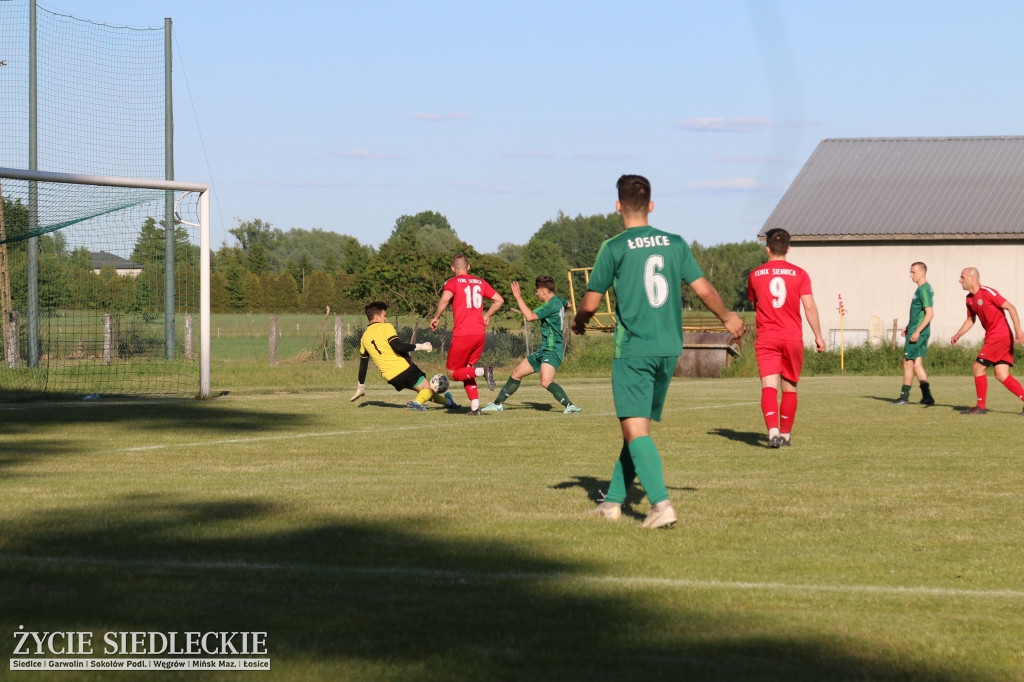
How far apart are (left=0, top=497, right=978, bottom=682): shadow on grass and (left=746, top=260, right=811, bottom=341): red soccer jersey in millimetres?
6500

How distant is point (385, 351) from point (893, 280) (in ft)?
89.7

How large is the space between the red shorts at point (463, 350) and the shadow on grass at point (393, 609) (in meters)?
8.58

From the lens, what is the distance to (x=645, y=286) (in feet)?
21.2

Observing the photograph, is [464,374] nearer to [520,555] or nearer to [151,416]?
[151,416]

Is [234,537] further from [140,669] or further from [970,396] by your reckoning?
[970,396]

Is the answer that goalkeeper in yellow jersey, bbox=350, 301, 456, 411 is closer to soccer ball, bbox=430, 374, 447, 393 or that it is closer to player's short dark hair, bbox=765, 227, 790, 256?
soccer ball, bbox=430, 374, 447, 393

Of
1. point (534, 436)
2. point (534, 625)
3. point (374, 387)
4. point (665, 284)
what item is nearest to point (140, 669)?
point (534, 625)

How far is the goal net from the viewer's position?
1688 cm

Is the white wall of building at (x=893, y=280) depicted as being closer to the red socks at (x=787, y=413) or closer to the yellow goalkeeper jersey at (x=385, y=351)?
the yellow goalkeeper jersey at (x=385, y=351)

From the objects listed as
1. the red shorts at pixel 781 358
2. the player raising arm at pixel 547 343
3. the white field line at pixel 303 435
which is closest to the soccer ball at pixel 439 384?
the player raising arm at pixel 547 343

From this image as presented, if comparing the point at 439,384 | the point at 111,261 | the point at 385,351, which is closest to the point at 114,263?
the point at 111,261

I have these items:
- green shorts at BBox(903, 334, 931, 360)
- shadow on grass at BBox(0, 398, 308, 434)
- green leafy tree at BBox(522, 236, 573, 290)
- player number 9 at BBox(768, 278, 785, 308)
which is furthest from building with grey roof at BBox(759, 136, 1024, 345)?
green leafy tree at BBox(522, 236, 573, 290)

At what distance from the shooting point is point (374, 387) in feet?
69.7

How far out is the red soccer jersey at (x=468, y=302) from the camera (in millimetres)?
14320
